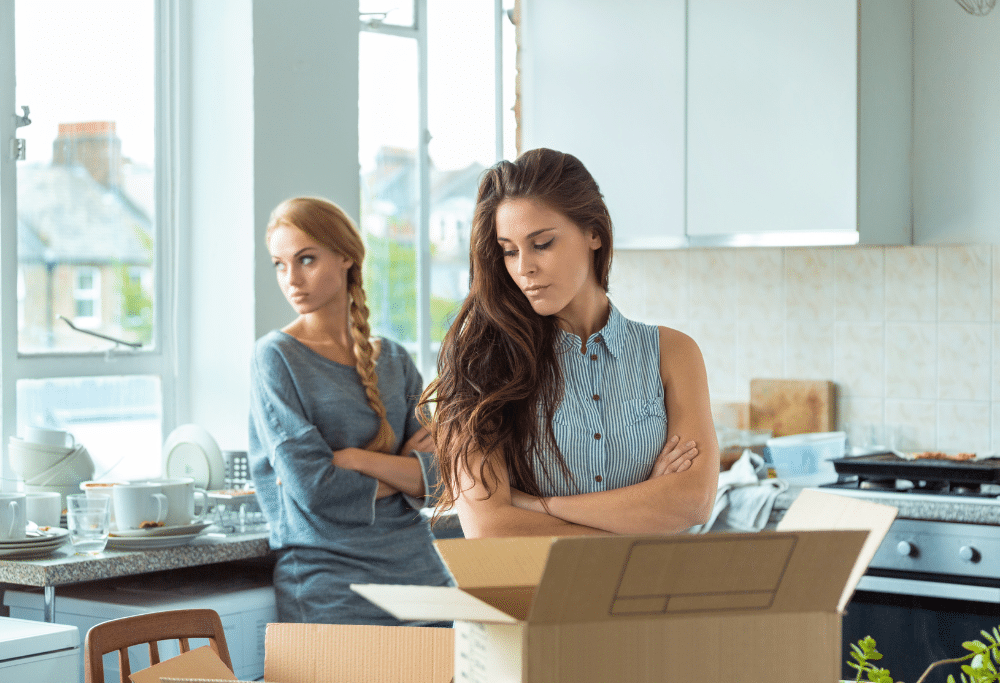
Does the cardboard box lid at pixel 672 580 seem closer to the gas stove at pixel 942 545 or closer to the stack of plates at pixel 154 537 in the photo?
the stack of plates at pixel 154 537

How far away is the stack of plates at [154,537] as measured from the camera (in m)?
2.30

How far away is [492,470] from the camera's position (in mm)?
1520

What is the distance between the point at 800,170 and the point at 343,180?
1.31m

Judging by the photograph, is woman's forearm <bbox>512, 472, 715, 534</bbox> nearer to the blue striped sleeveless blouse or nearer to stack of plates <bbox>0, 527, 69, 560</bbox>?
the blue striped sleeveless blouse

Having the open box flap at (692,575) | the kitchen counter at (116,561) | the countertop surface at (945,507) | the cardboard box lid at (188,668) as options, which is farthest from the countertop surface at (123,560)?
the open box flap at (692,575)

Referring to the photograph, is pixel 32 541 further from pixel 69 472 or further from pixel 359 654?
pixel 359 654

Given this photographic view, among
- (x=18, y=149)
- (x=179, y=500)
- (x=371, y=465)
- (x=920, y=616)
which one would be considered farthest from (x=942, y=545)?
(x=18, y=149)

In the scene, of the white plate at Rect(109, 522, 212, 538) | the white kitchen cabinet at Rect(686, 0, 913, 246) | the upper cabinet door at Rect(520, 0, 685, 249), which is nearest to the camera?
the white plate at Rect(109, 522, 212, 538)

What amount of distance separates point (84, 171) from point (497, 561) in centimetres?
260

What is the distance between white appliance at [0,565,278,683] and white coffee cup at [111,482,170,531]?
6.1 inches

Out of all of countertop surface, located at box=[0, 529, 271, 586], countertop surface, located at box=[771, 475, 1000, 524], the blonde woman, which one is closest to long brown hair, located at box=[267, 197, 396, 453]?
the blonde woman

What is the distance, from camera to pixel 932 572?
8.95 feet

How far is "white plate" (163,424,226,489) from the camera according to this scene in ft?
9.29

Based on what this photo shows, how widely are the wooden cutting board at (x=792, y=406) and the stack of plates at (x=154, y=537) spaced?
1.93 metres
